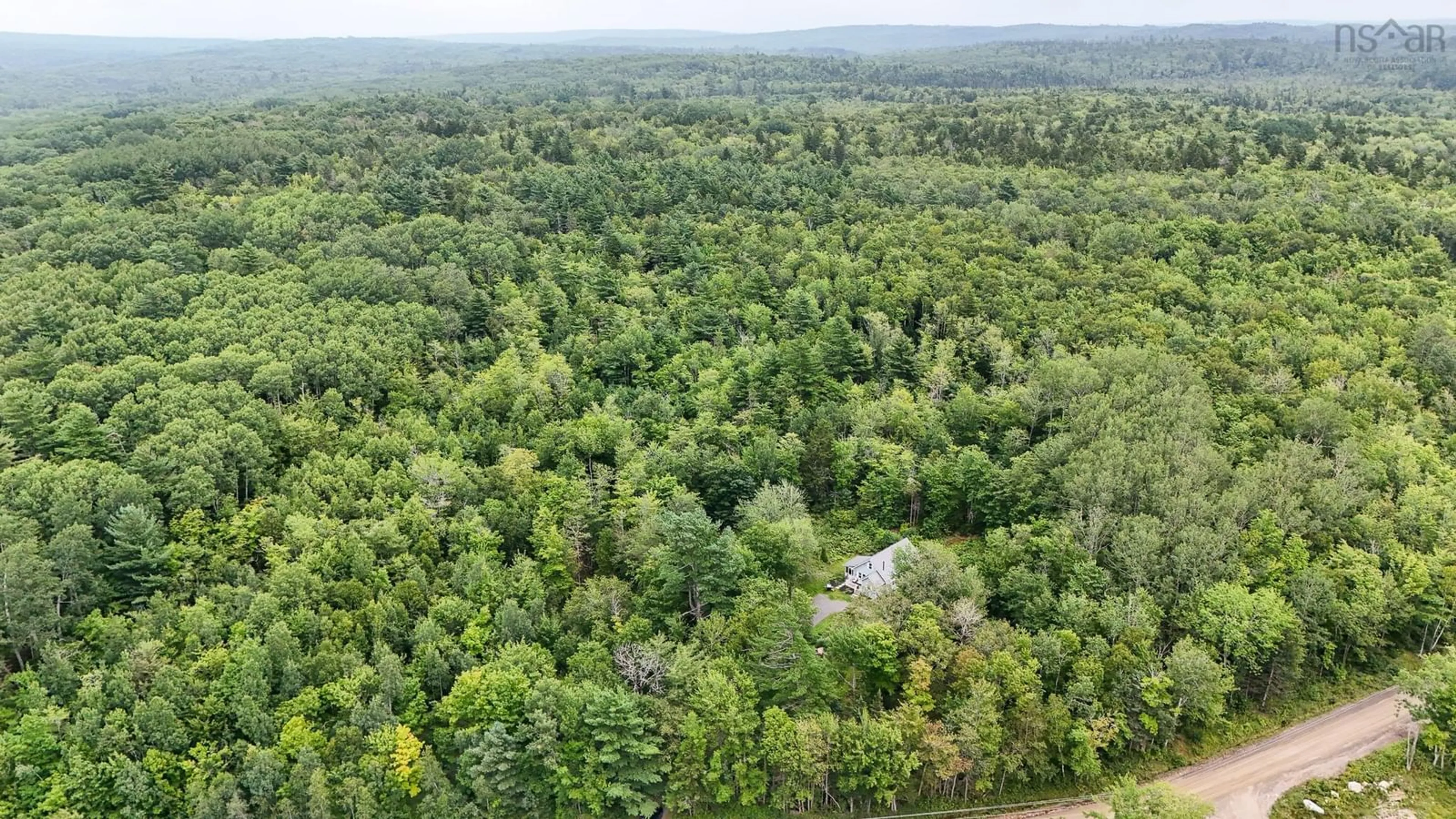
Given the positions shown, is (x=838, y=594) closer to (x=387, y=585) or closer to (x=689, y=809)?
(x=689, y=809)

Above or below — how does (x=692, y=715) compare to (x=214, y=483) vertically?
below

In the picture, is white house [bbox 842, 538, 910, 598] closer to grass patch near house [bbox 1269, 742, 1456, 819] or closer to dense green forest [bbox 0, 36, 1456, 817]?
dense green forest [bbox 0, 36, 1456, 817]

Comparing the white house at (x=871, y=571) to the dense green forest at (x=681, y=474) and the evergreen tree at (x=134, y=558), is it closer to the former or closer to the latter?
the dense green forest at (x=681, y=474)

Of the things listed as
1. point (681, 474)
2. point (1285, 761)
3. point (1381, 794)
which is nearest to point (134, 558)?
point (681, 474)

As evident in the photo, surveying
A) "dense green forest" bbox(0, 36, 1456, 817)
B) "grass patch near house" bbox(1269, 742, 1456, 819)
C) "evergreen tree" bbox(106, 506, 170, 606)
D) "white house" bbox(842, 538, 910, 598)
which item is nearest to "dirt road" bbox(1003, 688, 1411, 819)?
"grass patch near house" bbox(1269, 742, 1456, 819)

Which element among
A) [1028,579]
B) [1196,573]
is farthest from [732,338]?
[1196,573]
